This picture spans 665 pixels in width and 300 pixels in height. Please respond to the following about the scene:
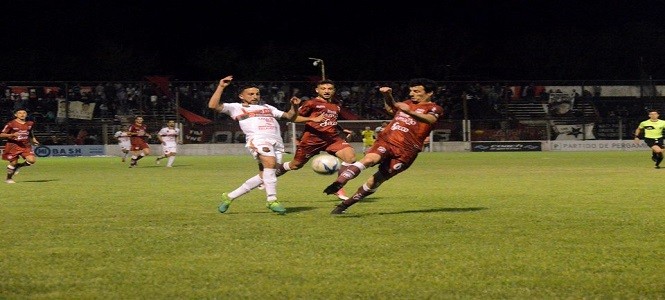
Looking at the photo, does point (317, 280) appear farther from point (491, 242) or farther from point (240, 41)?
point (240, 41)

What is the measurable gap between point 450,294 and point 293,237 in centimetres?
370

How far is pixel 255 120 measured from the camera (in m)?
13.5

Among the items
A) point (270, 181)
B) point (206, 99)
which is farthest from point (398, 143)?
point (206, 99)

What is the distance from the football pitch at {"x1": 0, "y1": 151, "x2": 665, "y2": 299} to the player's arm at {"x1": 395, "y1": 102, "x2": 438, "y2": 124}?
1.29 meters

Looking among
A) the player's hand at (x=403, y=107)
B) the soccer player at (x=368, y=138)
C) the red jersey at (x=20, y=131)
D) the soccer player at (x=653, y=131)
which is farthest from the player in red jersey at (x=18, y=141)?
the soccer player at (x=368, y=138)

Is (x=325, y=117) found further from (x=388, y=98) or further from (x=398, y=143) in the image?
(x=388, y=98)

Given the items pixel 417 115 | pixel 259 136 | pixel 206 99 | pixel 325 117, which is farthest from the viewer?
pixel 206 99

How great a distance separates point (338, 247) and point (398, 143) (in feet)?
13.3

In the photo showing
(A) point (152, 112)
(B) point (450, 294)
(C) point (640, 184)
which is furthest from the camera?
(A) point (152, 112)

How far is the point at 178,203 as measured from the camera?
1559 cm

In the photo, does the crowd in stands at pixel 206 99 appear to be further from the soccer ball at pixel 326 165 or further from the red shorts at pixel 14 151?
the soccer ball at pixel 326 165

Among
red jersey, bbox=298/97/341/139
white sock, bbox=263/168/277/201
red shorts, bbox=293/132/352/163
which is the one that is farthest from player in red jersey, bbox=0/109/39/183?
white sock, bbox=263/168/277/201

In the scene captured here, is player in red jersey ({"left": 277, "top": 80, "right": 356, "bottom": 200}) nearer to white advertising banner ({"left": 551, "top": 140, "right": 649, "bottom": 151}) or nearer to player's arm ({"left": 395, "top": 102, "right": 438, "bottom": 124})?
player's arm ({"left": 395, "top": 102, "right": 438, "bottom": 124})

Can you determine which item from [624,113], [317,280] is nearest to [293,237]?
[317,280]
